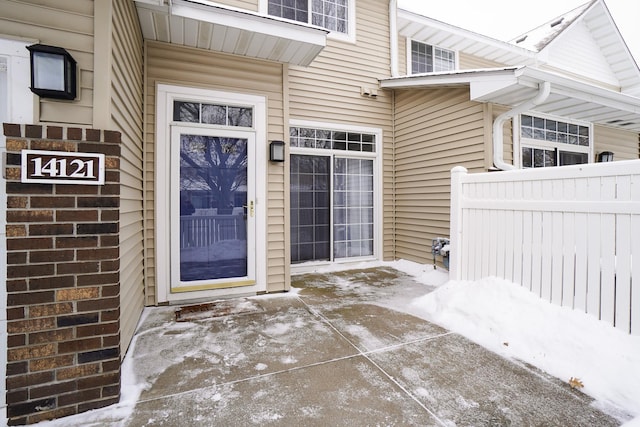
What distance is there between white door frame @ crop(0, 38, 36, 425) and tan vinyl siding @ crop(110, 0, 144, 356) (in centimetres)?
40

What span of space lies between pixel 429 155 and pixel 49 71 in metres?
4.58

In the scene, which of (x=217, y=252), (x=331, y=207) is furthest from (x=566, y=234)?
(x=217, y=252)

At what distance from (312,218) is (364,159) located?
4.71 ft

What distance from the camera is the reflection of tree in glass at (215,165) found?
138 inches

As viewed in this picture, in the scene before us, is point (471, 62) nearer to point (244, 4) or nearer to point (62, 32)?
point (244, 4)

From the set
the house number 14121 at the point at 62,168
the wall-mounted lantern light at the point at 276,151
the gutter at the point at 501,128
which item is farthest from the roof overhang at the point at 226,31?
the gutter at the point at 501,128

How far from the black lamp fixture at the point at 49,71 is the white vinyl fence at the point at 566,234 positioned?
3377mm

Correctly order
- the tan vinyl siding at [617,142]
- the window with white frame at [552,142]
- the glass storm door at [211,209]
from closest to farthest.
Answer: the glass storm door at [211,209] → the window with white frame at [552,142] → the tan vinyl siding at [617,142]

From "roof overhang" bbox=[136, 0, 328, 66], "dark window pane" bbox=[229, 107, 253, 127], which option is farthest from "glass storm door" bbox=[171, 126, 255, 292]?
"roof overhang" bbox=[136, 0, 328, 66]

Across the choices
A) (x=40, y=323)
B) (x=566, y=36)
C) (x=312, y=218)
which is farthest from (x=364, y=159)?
(x=566, y=36)

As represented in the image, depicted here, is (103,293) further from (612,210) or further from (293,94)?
(293,94)

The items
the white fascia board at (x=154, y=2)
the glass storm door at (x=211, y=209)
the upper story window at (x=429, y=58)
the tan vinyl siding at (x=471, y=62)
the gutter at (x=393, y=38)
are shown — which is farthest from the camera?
the tan vinyl siding at (x=471, y=62)

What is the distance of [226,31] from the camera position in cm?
319

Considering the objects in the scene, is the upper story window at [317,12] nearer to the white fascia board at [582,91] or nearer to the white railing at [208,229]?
the white fascia board at [582,91]
